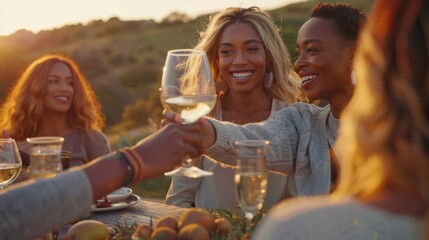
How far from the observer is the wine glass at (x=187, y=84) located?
8.55ft

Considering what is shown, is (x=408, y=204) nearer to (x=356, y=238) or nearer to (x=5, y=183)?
(x=356, y=238)

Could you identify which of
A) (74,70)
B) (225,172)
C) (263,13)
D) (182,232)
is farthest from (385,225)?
(74,70)

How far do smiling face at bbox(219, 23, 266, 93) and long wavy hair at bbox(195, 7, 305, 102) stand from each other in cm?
5

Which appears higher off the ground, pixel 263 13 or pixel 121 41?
pixel 263 13

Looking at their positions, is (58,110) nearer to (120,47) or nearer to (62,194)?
(62,194)

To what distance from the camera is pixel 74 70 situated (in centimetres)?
631

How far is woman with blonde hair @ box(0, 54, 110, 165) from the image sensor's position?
243 inches

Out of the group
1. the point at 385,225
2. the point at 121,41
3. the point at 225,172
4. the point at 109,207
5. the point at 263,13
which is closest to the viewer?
the point at 385,225

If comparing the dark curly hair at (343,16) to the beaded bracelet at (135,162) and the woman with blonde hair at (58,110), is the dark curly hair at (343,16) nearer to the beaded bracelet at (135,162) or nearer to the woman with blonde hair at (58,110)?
the beaded bracelet at (135,162)

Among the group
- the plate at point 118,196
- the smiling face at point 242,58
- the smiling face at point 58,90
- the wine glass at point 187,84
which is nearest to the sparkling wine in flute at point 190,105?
the wine glass at point 187,84

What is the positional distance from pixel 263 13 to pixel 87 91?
189 cm

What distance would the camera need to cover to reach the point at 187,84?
8.65 feet

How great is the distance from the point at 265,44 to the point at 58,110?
1.97 metres

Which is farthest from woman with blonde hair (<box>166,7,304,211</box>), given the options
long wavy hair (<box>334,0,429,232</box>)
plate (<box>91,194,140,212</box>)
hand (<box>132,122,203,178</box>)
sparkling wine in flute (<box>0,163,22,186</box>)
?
long wavy hair (<box>334,0,429,232</box>)
